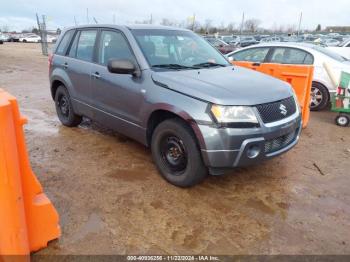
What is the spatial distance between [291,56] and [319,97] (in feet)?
3.83

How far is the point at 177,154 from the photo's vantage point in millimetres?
3779

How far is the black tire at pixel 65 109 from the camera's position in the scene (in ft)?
18.6

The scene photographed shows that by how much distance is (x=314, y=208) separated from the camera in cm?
351

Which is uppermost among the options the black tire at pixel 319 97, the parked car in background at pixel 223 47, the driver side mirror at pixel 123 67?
the driver side mirror at pixel 123 67

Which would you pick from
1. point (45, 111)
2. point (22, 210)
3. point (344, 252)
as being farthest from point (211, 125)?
point (45, 111)

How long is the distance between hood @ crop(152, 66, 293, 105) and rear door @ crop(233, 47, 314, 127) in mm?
2168

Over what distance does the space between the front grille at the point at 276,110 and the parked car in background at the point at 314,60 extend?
4172 millimetres

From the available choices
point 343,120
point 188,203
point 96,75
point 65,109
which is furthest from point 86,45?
point 343,120

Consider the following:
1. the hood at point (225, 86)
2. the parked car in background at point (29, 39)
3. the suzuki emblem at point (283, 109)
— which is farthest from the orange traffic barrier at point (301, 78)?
the parked car in background at point (29, 39)

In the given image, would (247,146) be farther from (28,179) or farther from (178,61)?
(28,179)

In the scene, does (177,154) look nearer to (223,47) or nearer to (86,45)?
(86,45)

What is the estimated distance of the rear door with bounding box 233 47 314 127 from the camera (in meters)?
6.03

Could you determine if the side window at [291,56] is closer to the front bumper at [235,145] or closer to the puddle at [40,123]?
the front bumper at [235,145]

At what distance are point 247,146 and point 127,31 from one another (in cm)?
226
